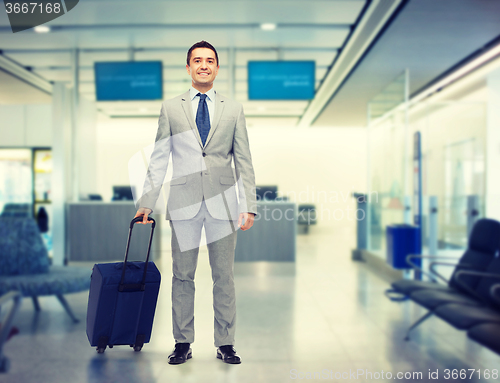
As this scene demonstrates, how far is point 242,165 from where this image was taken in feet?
4.29

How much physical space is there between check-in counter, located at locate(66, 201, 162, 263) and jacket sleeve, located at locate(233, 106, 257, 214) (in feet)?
13.9

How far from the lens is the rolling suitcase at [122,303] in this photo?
1.25 meters

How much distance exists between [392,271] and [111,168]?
782 centimetres

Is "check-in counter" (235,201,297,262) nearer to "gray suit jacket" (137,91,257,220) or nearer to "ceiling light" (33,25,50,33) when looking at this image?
"ceiling light" (33,25,50,33)

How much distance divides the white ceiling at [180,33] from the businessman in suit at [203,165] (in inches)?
125

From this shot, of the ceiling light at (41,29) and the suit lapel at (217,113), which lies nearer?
the suit lapel at (217,113)

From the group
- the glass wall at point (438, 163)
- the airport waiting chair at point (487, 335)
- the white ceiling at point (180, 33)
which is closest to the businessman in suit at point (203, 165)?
the airport waiting chair at point (487, 335)

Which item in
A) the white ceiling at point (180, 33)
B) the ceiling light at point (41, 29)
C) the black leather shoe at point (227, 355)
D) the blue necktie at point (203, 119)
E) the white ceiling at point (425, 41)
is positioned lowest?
the black leather shoe at point (227, 355)

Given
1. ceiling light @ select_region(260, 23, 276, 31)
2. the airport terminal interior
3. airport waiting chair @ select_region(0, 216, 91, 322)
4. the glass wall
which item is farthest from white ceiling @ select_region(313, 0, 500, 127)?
airport waiting chair @ select_region(0, 216, 91, 322)

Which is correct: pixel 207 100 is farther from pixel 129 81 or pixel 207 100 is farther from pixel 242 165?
pixel 129 81

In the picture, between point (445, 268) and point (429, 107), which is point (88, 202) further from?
point (429, 107)

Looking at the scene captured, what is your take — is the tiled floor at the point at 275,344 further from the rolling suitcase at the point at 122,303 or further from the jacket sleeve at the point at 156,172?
the jacket sleeve at the point at 156,172

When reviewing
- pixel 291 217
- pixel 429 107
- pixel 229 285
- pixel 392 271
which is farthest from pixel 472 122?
pixel 229 285

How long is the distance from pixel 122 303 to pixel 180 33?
4758 millimetres
